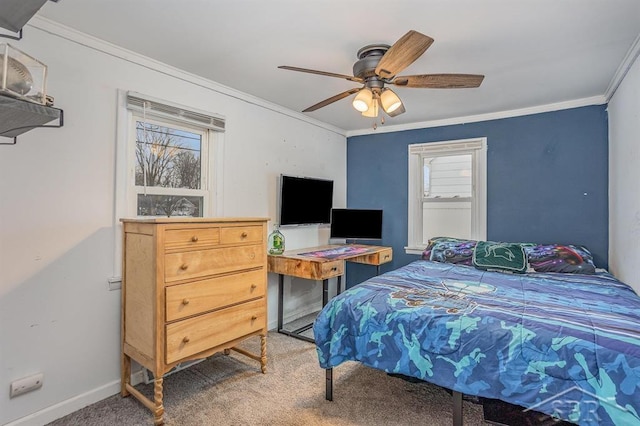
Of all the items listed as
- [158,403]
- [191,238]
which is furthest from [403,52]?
[158,403]

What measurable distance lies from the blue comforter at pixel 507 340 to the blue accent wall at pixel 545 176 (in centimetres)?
102

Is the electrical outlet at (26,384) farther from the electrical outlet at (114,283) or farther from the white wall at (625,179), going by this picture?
the white wall at (625,179)

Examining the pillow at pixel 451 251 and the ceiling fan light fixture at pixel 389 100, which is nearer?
the ceiling fan light fixture at pixel 389 100

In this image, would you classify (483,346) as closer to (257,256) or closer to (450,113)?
(257,256)

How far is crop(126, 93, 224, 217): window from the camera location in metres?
2.48

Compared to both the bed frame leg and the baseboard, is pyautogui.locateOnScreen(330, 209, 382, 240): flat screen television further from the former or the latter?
the baseboard

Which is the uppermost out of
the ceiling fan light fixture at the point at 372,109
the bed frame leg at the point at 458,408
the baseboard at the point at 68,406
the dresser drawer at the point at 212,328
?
the ceiling fan light fixture at the point at 372,109

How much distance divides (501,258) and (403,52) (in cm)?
225

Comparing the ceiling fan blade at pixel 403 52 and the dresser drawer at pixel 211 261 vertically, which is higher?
the ceiling fan blade at pixel 403 52

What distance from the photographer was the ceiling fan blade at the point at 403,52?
5.55 feet

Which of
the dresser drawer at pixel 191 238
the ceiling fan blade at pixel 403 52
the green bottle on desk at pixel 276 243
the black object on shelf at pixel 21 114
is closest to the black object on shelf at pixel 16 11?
the black object on shelf at pixel 21 114

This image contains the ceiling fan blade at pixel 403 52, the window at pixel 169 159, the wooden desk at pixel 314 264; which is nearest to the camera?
the ceiling fan blade at pixel 403 52

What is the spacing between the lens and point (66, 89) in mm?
2094

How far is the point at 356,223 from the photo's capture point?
4.21 m
